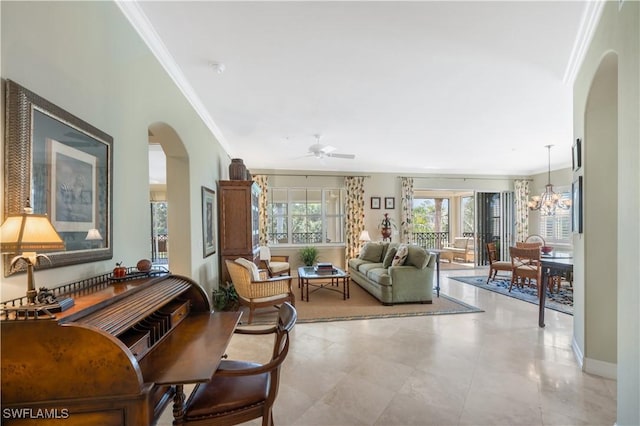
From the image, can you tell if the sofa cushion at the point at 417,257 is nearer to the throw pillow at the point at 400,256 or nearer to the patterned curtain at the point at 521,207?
the throw pillow at the point at 400,256

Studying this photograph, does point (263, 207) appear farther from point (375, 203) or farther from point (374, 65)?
point (374, 65)

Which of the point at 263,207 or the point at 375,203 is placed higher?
the point at 375,203

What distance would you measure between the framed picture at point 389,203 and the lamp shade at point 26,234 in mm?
7326

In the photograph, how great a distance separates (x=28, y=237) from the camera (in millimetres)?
896

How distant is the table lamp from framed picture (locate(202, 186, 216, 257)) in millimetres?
2942

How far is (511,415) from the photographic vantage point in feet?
6.68

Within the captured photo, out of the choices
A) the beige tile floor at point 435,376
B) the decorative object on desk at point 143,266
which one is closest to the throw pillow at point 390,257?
Result: the beige tile floor at point 435,376

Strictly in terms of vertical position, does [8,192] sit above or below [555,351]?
above

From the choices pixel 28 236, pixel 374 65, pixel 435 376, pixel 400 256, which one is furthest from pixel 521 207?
pixel 28 236

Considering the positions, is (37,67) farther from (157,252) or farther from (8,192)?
(157,252)

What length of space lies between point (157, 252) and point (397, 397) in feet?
27.6

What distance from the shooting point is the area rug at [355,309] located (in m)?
4.13

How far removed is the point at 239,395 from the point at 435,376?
1.81m

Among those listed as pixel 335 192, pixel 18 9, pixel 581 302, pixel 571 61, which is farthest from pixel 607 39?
pixel 335 192
